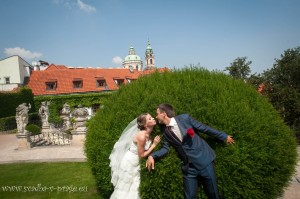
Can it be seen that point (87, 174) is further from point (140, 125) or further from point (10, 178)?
point (140, 125)

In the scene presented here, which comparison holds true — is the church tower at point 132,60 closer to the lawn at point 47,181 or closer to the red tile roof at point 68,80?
the red tile roof at point 68,80

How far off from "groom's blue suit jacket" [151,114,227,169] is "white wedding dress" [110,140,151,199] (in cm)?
42

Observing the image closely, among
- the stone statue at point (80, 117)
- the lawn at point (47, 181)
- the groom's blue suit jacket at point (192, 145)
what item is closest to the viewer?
the groom's blue suit jacket at point (192, 145)

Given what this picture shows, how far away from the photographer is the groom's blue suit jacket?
12.9 feet

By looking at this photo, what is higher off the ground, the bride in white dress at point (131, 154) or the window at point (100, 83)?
the window at point (100, 83)

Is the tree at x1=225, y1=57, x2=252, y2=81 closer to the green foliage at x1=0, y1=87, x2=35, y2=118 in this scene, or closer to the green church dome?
the green foliage at x1=0, y1=87, x2=35, y2=118

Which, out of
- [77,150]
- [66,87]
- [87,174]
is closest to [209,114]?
[87,174]

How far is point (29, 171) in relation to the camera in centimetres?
984

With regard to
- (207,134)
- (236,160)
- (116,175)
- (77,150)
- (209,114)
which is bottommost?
(77,150)

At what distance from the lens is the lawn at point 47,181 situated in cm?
714

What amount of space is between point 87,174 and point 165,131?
5.75 meters

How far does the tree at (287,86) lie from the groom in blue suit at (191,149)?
1422 centimetres

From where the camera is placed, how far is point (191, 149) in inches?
157

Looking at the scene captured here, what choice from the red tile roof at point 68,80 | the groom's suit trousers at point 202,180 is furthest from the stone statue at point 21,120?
the red tile roof at point 68,80
